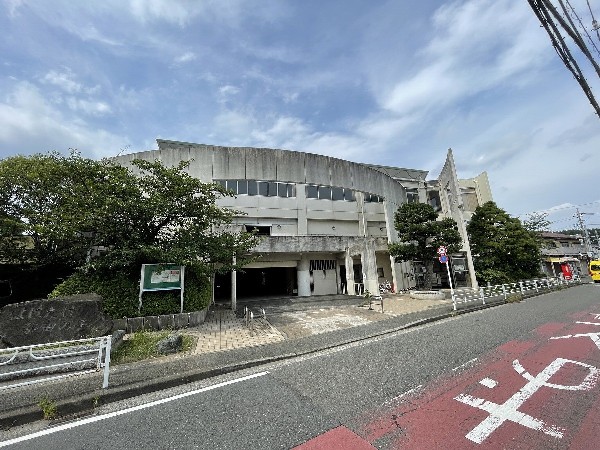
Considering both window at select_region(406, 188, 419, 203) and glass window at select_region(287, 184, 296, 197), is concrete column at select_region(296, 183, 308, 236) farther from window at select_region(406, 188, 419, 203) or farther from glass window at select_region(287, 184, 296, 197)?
window at select_region(406, 188, 419, 203)

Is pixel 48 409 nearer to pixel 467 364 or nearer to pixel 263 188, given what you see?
pixel 467 364

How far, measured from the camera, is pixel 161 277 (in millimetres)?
10234

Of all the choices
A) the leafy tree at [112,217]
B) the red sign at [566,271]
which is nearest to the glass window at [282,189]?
the leafy tree at [112,217]

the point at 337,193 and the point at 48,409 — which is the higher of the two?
the point at 337,193

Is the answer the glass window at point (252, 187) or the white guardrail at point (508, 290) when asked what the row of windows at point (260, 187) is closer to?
the glass window at point (252, 187)

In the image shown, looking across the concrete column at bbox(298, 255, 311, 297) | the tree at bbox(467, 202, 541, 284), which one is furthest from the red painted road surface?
the tree at bbox(467, 202, 541, 284)

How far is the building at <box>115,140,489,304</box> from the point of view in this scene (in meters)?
19.6

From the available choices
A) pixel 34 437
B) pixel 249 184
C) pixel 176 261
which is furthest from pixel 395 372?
pixel 249 184

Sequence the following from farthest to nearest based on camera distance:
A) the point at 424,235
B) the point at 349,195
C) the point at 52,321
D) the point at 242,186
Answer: the point at 349,195
the point at 242,186
the point at 424,235
the point at 52,321

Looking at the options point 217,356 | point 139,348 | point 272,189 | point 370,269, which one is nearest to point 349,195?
point 272,189

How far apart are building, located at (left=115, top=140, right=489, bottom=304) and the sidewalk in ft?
22.3

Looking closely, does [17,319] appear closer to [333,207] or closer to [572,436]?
[572,436]

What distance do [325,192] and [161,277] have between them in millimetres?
16409

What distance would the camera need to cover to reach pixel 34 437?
11.1 feet
